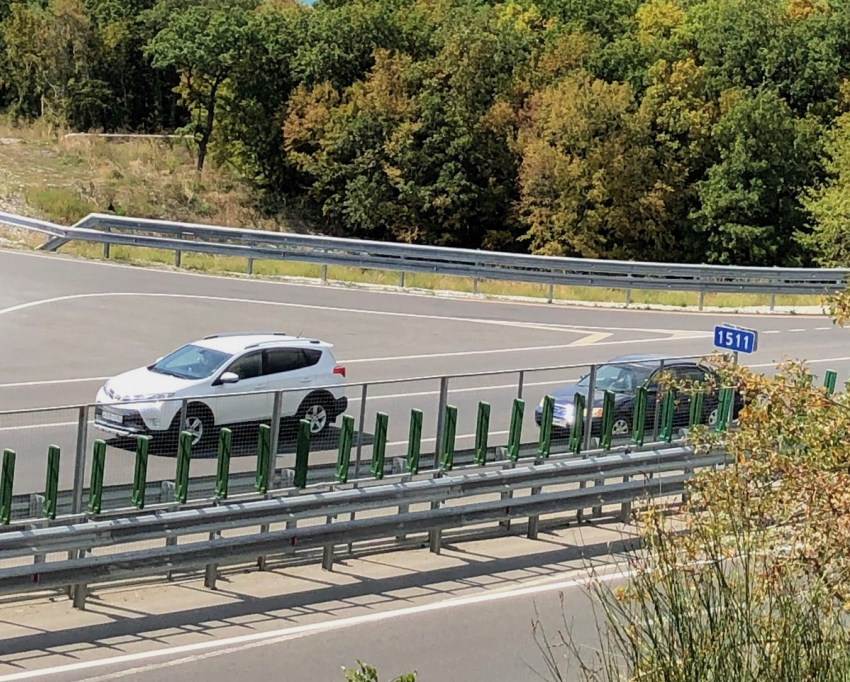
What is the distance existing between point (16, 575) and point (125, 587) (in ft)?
5.96

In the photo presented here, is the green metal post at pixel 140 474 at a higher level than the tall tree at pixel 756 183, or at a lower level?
lower

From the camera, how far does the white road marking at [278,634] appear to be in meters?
11.1

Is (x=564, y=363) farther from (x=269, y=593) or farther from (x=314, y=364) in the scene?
(x=269, y=593)

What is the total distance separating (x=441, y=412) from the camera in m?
15.3

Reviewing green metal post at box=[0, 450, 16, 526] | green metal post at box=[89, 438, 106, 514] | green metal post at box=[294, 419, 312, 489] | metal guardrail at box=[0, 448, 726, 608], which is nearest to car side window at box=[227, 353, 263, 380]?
metal guardrail at box=[0, 448, 726, 608]

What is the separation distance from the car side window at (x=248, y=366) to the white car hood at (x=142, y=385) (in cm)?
73

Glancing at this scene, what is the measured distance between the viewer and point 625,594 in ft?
21.1

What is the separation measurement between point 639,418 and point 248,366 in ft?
17.9

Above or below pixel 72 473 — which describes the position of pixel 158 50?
above

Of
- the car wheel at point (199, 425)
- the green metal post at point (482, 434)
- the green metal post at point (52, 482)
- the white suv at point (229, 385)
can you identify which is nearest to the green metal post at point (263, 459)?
the white suv at point (229, 385)

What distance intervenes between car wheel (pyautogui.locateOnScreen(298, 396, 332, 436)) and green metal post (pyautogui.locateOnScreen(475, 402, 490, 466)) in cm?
184

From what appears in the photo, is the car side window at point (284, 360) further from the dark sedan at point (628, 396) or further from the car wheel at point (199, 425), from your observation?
the car wheel at point (199, 425)

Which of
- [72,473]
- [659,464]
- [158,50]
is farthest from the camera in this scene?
[158,50]

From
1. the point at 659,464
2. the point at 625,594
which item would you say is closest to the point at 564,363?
the point at 659,464
